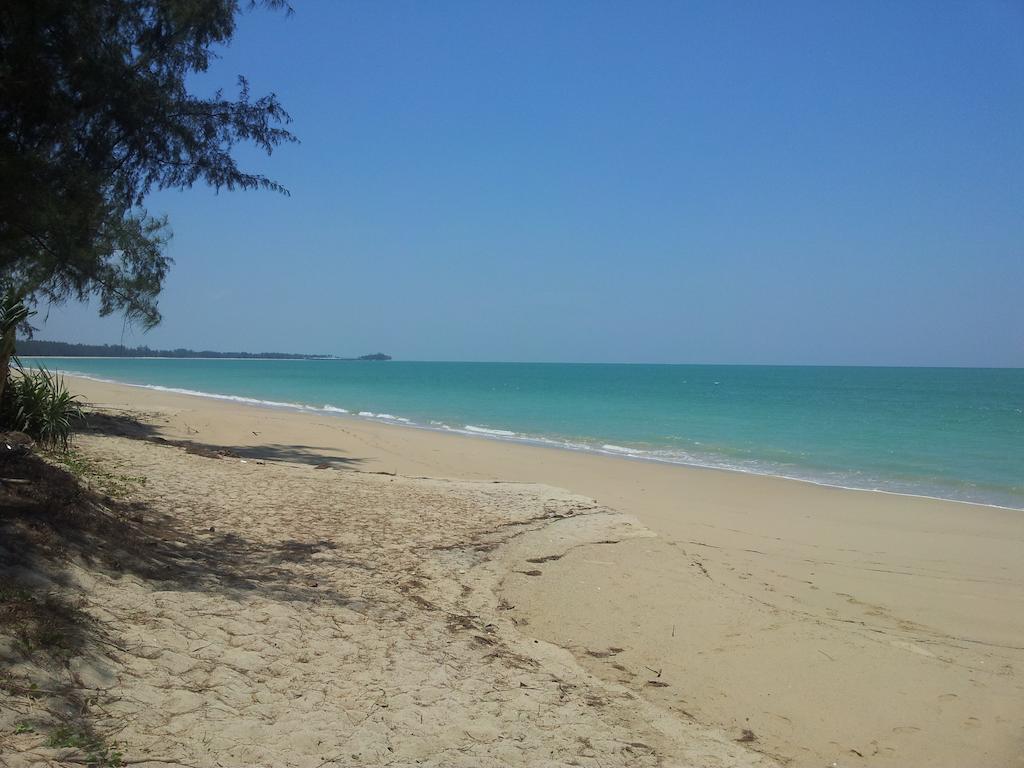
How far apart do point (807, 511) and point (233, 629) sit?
9543 mm

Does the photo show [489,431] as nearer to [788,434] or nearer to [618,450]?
[618,450]

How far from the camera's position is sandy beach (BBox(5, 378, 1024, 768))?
364 cm

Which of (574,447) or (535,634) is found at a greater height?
(574,447)

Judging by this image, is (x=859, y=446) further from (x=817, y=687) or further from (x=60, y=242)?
(x=60, y=242)

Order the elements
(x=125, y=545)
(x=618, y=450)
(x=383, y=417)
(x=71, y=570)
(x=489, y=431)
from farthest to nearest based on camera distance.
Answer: (x=383, y=417)
(x=489, y=431)
(x=618, y=450)
(x=125, y=545)
(x=71, y=570)

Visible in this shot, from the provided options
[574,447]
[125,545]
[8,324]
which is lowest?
[574,447]

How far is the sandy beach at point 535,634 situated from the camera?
3.64m

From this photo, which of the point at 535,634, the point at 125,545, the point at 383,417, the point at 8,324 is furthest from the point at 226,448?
the point at 383,417

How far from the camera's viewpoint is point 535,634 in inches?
210

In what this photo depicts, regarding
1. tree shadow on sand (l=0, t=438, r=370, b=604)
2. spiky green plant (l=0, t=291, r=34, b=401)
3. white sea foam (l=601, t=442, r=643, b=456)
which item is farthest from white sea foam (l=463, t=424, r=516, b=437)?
tree shadow on sand (l=0, t=438, r=370, b=604)

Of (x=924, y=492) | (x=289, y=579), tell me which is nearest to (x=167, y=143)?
(x=289, y=579)

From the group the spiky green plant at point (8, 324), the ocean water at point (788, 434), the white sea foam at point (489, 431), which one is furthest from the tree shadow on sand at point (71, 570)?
the white sea foam at point (489, 431)

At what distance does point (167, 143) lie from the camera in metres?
6.22

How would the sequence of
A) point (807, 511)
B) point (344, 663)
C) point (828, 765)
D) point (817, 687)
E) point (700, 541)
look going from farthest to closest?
point (807, 511), point (700, 541), point (817, 687), point (344, 663), point (828, 765)
